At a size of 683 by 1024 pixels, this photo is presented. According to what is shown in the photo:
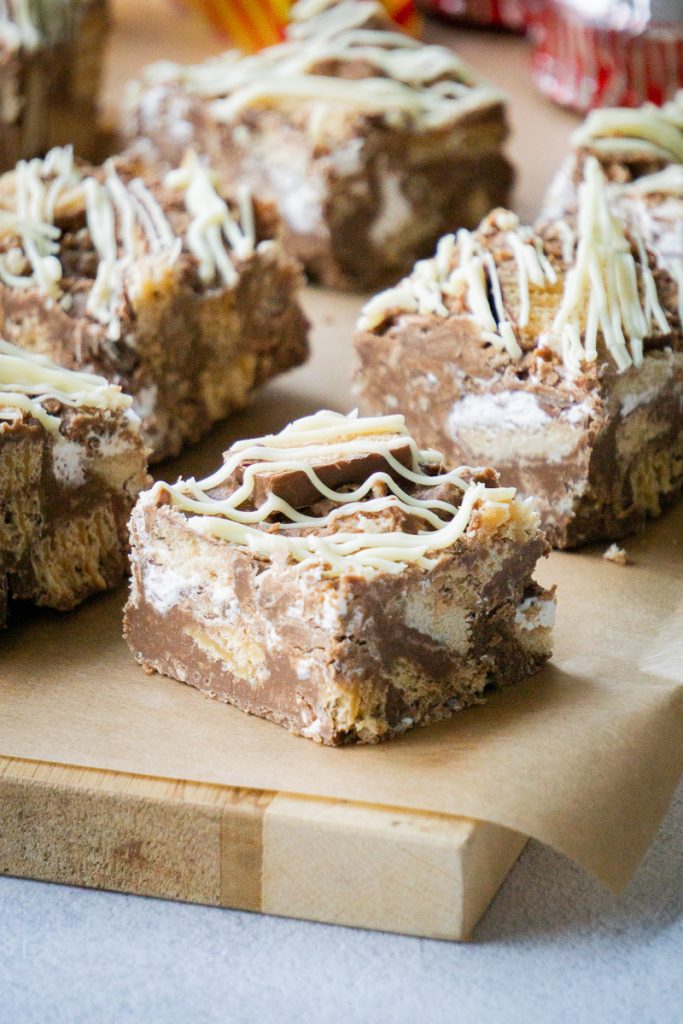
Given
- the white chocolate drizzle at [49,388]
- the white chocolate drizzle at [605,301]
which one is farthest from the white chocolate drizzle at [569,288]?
the white chocolate drizzle at [49,388]

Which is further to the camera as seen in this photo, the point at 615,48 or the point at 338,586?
the point at 615,48

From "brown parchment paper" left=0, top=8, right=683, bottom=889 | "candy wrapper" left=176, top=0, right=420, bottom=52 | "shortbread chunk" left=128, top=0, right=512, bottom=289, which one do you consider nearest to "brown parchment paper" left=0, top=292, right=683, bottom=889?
"brown parchment paper" left=0, top=8, right=683, bottom=889

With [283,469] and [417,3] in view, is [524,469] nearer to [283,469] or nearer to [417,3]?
[283,469]

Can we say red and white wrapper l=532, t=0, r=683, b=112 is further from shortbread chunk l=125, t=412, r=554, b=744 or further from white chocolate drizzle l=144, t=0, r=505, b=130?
shortbread chunk l=125, t=412, r=554, b=744

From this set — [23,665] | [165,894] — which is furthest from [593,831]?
[23,665]

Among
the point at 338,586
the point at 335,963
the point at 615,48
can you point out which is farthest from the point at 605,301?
the point at 615,48

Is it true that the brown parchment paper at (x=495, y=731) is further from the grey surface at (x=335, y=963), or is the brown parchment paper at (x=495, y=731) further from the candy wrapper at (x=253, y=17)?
the candy wrapper at (x=253, y=17)

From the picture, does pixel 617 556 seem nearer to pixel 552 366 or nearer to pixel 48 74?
pixel 552 366
